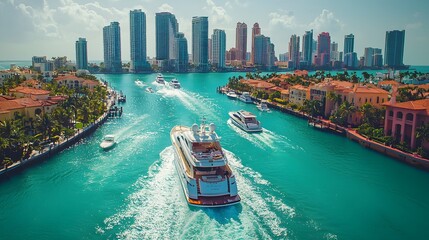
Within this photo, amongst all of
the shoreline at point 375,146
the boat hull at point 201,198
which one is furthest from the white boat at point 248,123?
the boat hull at point 201,198

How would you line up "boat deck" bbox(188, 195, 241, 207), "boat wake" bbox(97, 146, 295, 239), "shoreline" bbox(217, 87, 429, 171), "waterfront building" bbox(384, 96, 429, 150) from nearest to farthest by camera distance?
"boat wake" bbox(97, 146, 295, 239), "boat deck" bbox(188, 195, 241, 207), "shoreline" bbox(217, 87, 429, 171), "waterfront building" bbox(384, 96, 429, 150)

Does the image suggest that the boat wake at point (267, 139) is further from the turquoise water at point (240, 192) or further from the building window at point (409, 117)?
the building window at point (409, 117)

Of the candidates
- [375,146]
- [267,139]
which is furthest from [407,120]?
[267,139]

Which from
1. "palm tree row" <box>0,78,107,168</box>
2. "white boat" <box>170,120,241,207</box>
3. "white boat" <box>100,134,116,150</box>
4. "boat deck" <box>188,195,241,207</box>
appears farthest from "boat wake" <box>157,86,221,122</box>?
"boat deck" <box>188,195,241,207</box>

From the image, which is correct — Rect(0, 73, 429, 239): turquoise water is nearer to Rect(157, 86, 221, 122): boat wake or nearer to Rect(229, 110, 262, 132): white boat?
Rect(229, 110, 262, 132): white boat

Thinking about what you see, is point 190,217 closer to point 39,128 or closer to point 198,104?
point 39,128

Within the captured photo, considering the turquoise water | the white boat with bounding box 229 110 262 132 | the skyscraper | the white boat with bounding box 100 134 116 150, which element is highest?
the skyscraper
